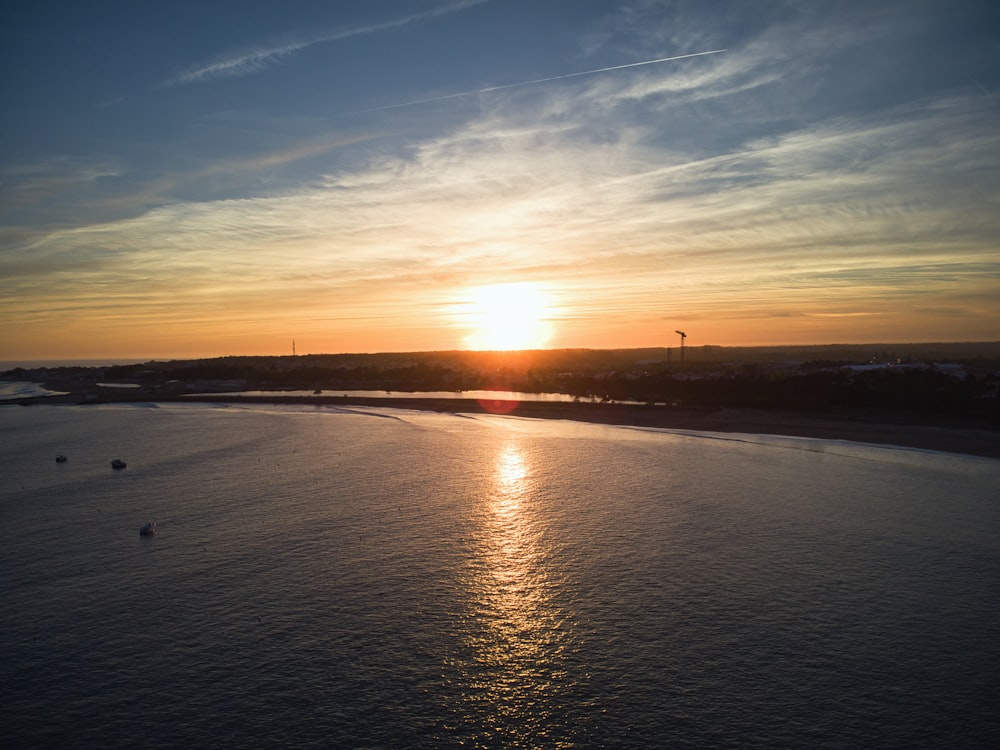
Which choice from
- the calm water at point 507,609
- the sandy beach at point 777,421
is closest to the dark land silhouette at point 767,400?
the sandy beach at point 777,421

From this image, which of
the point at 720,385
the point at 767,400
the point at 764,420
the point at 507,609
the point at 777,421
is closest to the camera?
the point at 507,609

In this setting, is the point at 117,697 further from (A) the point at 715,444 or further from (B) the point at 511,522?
(A) the point at 715,444

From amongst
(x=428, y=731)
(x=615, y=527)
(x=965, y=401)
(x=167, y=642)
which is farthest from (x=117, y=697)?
(x=965, y=401)

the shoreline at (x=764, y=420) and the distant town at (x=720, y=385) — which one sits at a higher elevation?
the distant town at (x=720, y=385)

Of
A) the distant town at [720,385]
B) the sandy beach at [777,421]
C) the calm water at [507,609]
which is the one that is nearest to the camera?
the calm water at [507,609]

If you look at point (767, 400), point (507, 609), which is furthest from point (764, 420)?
point (507, 609)

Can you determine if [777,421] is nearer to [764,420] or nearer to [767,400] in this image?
[764,420]

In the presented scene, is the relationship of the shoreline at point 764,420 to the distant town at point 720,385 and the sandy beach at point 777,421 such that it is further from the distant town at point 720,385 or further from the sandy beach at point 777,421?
the distant town at point 720,385
